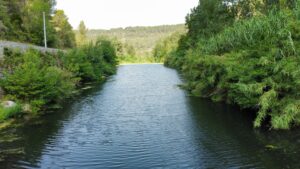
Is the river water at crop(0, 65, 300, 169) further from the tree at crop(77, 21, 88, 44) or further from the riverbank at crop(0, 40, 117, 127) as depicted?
the tree at crop(77, 21, 88, 44)

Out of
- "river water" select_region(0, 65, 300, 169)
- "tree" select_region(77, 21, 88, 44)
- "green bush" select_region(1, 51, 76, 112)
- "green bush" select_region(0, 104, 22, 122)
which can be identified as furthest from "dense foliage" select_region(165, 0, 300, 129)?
"tree" select_region(77, 21, 88, 44)

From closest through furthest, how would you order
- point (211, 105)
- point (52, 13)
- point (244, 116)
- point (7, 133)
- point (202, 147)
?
point (202, 147) < point (7, 133) < point (244, 116) < point (211, 105) < point (52, 13)

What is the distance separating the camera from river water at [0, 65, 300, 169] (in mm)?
15336

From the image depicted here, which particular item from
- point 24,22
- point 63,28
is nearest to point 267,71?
point 24,22

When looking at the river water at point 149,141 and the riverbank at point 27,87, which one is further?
the riverbank at point 27,87

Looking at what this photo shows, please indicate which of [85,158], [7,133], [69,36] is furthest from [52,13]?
[85,158]

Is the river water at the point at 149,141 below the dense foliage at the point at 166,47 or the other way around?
below

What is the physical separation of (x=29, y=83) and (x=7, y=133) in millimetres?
6297

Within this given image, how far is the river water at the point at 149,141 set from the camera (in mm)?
15336

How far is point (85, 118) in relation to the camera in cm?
2483

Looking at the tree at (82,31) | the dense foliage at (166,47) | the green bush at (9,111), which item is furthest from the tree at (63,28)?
the green bush at (9,111)

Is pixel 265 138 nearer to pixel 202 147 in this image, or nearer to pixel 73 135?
pixel 202 147

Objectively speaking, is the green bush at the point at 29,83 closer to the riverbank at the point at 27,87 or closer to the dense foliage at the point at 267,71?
the riverbank at the point at 27,87

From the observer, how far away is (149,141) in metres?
18.6
